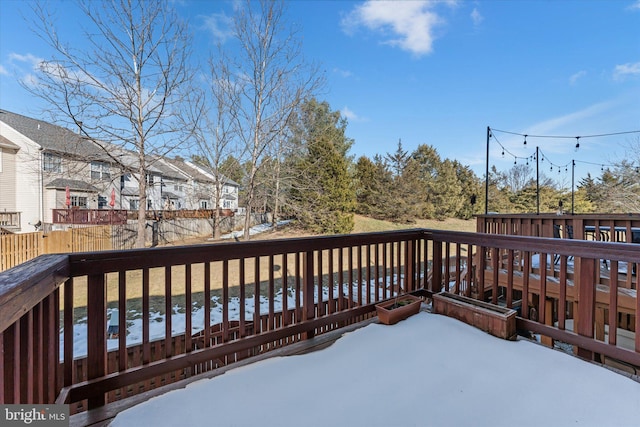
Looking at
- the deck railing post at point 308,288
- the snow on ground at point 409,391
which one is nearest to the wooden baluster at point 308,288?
the deck railing post at point 308,288

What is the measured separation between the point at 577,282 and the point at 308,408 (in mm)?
2149

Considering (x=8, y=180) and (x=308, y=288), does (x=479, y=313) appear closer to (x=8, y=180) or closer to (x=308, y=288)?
(x=308, y=288)

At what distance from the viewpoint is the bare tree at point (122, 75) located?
7.99 metres

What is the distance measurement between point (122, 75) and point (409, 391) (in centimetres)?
1112

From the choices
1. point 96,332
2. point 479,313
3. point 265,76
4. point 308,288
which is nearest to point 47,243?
point 265,76

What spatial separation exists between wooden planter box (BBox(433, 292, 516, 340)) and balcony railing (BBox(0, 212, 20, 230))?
17888 mm

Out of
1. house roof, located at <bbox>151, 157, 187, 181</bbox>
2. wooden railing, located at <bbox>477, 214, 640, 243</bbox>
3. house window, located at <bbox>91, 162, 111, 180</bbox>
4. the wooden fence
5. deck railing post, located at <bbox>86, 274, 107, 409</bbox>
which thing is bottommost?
the wooden fence

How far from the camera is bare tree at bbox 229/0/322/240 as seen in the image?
9539mm

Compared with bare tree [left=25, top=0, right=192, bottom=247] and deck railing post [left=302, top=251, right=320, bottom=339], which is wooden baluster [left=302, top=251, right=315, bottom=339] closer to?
deck railing post [left=302, top=251, right=320, bottom=339]

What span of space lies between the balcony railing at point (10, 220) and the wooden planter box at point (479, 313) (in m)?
17.9

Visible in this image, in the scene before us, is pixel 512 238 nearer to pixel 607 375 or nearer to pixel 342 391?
→ pixel 607 375

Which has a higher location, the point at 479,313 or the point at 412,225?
the point at 479,313

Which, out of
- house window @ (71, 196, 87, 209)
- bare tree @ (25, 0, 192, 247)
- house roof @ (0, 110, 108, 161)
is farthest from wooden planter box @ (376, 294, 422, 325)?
house window @ (71, 196, 87, 209)

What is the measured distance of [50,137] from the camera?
1312cm
